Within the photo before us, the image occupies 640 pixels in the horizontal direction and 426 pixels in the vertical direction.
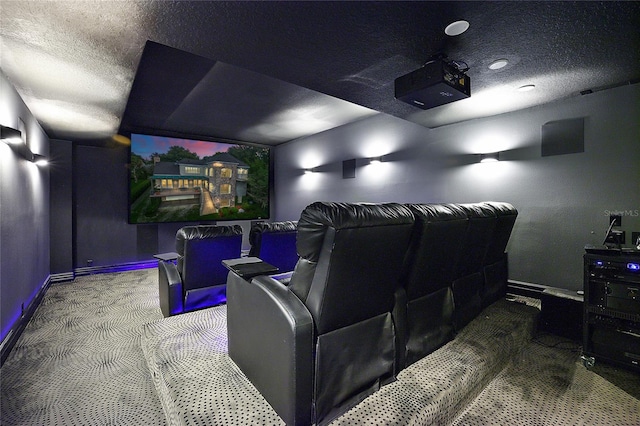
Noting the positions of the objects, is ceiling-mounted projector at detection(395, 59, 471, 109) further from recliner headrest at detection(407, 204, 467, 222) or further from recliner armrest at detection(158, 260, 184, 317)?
recliner armrest at detection(158, 260, 184, 317)

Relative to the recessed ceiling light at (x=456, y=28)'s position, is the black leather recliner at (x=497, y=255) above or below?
below

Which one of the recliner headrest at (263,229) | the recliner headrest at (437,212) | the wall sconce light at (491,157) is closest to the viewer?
the recliner headrest at (437,212)

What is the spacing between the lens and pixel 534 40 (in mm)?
2029

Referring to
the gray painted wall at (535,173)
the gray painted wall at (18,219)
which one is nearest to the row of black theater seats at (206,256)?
the gray painted wall at (18,219)

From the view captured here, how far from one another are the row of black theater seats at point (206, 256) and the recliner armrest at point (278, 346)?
1.13 m

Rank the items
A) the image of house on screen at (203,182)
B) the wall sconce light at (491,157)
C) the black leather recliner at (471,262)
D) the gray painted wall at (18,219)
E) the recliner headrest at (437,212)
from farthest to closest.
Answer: the image of house on screen at (203,182)
the wall sconce light at (491,157)
the gray painted wall at (18,219)
the black leather recliner at (471,262)
the recliner headrest at (437,212)

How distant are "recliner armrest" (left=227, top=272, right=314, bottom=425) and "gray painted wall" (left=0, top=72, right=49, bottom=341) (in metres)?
2.46

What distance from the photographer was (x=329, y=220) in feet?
4.07

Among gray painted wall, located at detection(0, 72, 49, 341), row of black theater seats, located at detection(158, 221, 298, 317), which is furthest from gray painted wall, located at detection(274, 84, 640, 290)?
gray painted wall, located at detection(0, 72, 49, 341)

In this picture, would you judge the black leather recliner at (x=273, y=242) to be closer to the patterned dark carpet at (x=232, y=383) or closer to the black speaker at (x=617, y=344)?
the patterned dark carpet at (x=232, y=383)

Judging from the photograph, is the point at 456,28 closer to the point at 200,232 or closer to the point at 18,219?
the point at 200,232

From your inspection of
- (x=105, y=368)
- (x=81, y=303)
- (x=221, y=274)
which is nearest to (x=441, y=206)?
(x=221, y=274)

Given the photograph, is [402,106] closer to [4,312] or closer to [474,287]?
[474,287]

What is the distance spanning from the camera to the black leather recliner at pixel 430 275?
1.73 meters
